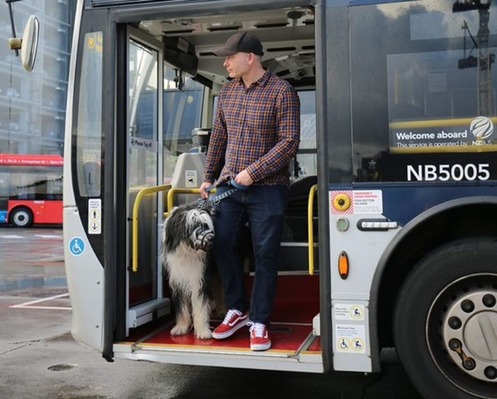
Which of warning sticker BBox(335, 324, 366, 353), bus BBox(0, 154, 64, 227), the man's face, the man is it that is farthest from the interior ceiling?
bus BBox(0, 154, 64, 227)

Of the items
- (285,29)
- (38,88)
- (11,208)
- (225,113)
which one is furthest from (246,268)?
(38,88)

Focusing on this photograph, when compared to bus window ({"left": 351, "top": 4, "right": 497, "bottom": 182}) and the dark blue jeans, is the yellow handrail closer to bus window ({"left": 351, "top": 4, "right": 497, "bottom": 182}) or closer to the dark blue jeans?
the dark blue jeans

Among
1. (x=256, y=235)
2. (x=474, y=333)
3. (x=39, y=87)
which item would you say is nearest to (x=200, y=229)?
(x=256, y=235)

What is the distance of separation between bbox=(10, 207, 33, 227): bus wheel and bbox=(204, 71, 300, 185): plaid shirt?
81.4ft

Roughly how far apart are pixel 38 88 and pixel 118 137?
126 feet

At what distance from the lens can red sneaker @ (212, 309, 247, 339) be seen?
4137 mm

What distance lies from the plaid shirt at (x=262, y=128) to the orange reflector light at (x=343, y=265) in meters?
0.78

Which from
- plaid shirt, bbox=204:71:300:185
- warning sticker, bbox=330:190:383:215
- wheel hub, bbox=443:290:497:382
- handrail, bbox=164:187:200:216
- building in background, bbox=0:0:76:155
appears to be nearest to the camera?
wheel hub, bbox=443:290:497:382

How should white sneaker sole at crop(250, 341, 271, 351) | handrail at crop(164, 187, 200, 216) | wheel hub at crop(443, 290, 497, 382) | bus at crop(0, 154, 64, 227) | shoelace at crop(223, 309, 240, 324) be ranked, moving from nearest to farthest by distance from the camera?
1. wheel hub at crop(443, 290, 497, 382)
2. white sneaker sole at crop(250, 341, 271, 351)
3. shoelace at crop(223, 309, 240, 324)
4. handrail at crop(164, 187, 200, 216)
5. bus at crop(0, 154, 64, 227)

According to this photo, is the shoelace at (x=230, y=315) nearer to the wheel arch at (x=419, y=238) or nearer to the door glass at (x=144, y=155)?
the door glass at (x=144, y=155)

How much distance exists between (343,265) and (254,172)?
0.87 meters

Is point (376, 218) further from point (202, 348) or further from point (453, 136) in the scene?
point (202, 348)

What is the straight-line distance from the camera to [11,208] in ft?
88.3

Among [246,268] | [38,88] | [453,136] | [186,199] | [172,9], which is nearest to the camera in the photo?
[453,136]
